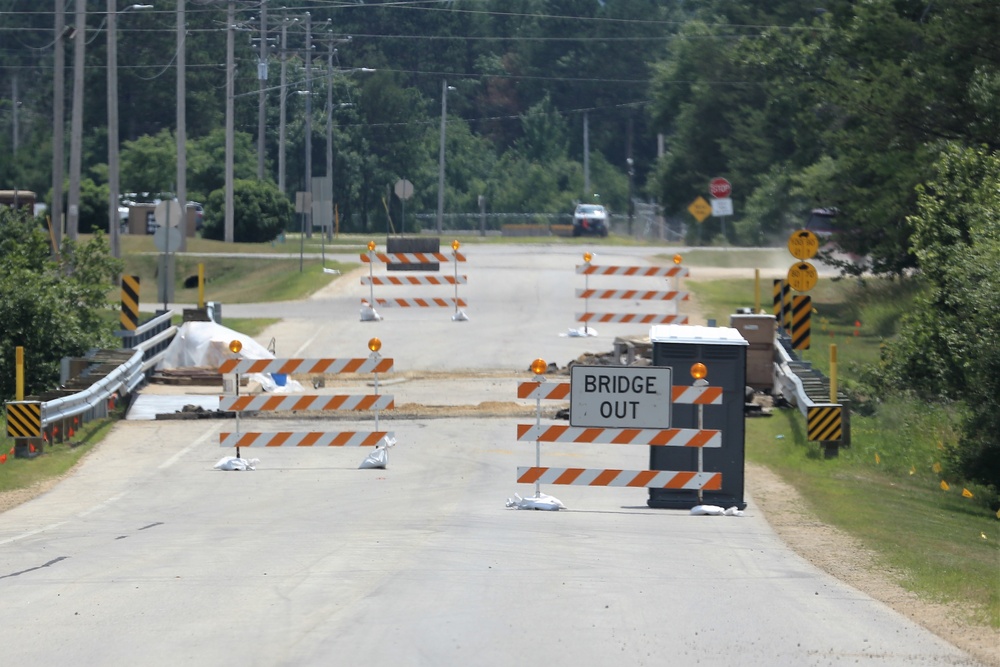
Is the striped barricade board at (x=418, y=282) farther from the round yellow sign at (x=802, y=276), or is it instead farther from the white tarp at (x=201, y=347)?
the round yellow sign at (x=802, y=276)

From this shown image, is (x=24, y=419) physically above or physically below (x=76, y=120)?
below

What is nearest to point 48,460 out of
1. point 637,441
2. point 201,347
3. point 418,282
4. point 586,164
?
point 201,347

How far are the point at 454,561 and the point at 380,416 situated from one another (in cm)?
1111

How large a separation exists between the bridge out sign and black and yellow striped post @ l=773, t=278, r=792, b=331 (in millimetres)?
14250

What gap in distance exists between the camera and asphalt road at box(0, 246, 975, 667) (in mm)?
8328

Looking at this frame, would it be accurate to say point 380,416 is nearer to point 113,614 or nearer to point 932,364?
point 932,364

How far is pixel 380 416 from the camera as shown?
2208 cm

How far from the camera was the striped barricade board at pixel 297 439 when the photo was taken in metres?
17.3

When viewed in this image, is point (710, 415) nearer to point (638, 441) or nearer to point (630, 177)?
point (638, 441)

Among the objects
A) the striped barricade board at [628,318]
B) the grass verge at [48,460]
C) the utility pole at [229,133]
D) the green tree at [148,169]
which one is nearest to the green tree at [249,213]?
the utility pole at [229,133]

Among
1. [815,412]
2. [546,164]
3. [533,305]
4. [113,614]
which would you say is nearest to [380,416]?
[815,412]

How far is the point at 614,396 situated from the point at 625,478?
812 millimetres

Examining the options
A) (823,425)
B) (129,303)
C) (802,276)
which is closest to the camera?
(823,425)

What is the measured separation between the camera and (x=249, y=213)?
6106cm
